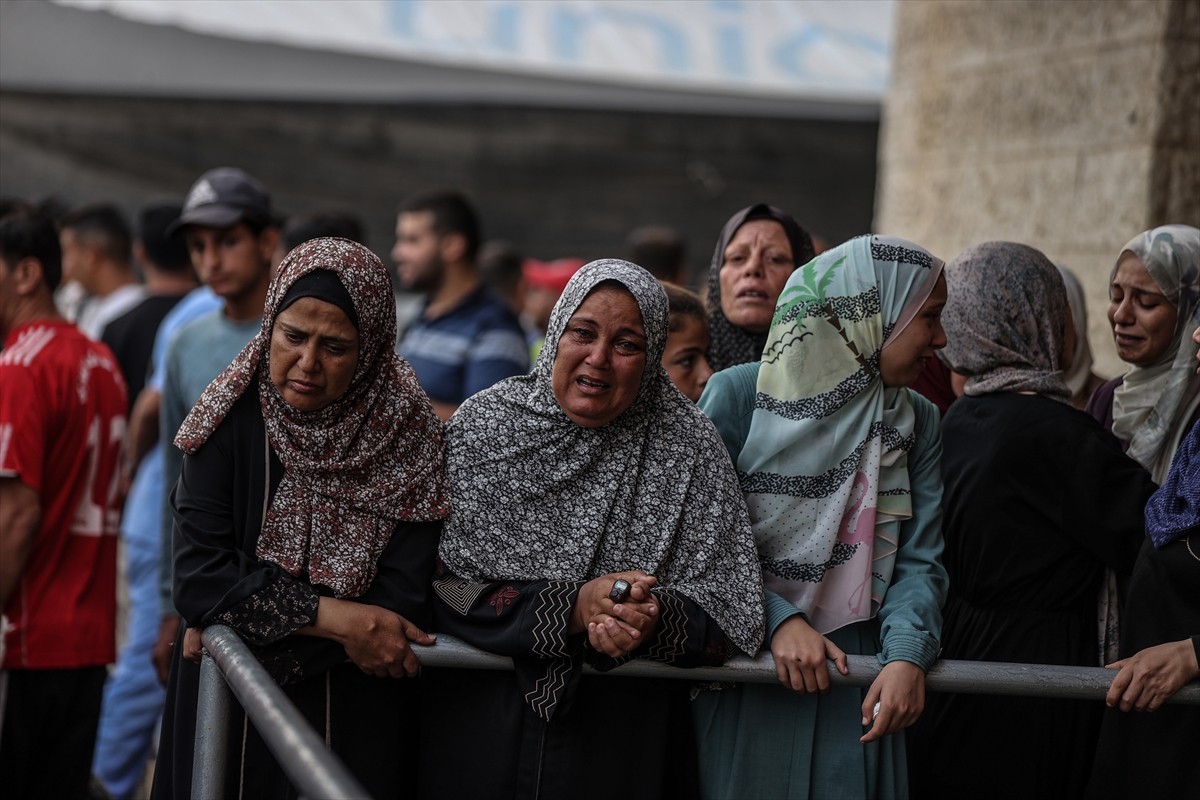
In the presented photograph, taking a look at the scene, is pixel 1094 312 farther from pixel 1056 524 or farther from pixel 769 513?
pixel 769 513

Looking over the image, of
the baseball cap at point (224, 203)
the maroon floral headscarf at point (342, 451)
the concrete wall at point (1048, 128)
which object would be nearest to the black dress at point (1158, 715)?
the maroon floral headscarf at point (342, 451)

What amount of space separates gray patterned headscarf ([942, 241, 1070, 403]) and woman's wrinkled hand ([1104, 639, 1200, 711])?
0.65m

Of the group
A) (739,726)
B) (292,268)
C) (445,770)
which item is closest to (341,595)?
(445,770)

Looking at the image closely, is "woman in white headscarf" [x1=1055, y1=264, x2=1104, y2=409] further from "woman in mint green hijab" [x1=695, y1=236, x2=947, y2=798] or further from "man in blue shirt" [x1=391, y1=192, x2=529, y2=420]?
"man in blue shirt" [x1=391, y1=192, x2=529, y2=420]

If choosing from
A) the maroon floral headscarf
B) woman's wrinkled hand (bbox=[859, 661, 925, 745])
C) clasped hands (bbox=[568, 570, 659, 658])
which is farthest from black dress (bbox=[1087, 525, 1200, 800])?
the maroon floral headscarf

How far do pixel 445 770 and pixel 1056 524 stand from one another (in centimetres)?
135

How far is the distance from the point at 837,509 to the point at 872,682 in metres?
0.34

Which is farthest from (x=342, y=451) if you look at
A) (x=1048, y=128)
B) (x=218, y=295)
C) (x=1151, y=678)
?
(x=1048, y=128)

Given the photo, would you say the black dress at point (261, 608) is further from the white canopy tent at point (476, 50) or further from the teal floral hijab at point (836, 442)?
the white canopy tent at point (476, 50)

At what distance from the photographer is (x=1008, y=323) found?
2861 mm

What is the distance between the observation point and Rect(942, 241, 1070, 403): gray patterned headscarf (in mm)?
2818

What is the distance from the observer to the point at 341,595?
2.35 m

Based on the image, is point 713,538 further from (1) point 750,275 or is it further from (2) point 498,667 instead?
(1) point 750,275

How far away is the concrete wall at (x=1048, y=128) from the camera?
14.3ft
